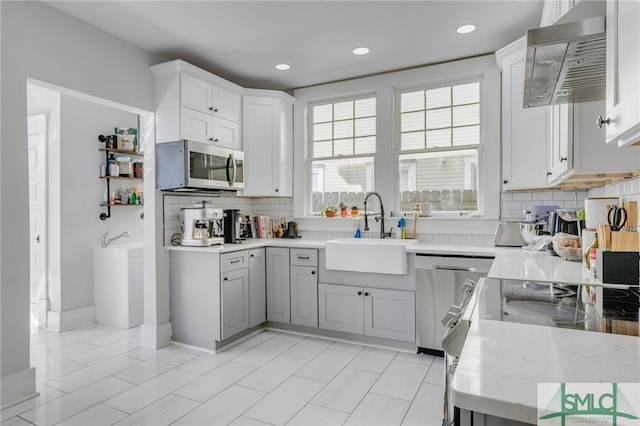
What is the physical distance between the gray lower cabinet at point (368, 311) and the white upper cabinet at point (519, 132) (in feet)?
4.40

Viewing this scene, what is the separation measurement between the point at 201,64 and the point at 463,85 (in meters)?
2.64

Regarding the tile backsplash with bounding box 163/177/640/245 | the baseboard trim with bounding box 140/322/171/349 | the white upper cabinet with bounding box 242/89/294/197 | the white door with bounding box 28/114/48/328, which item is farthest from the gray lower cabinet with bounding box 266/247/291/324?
the white door with bounding box 28/114/48/328

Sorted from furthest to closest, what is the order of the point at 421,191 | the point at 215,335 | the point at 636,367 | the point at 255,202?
1. the point at 255,202
2. the point at 421,191
3. the point at 215,335
4. the point at 636,367

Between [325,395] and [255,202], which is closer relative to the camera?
[325,395]

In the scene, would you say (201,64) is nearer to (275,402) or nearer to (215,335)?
(215,335)

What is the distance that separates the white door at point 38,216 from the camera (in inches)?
158

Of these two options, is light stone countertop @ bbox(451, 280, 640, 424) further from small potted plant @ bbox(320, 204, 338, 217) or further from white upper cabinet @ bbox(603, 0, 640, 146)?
small potted plant @ bbox(320, 204, 338, 217)

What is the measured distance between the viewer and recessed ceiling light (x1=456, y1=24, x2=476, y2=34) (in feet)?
9.83

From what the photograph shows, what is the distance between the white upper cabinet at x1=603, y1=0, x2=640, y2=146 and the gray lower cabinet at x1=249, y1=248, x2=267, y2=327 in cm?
315

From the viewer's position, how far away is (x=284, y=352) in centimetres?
330

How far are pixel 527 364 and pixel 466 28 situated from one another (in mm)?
3009

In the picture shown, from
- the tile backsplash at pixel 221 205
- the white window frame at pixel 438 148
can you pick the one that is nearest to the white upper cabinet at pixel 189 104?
the tile backsplash at pixel 221 205

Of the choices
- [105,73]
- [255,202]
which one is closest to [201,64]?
[105,73]

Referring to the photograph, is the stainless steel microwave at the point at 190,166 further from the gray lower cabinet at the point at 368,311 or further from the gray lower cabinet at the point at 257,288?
the gray lower cabinet at the point at 368,311
